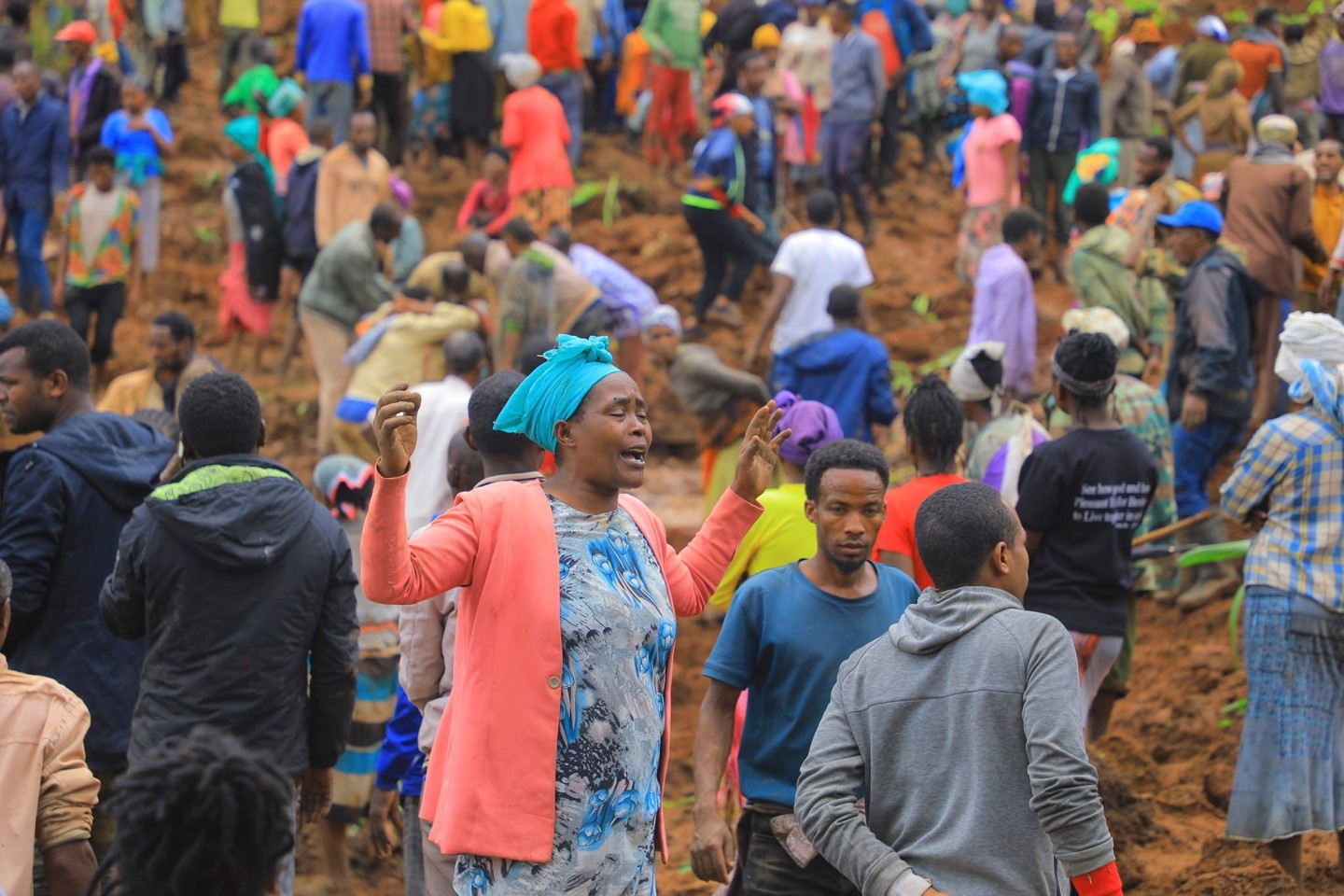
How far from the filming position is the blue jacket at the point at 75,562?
15.5 feet

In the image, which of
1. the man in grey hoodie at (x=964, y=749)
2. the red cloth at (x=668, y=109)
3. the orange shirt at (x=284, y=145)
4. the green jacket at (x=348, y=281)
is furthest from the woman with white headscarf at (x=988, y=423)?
the red cloth at (x=668, y=109)

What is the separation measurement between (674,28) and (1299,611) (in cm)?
982

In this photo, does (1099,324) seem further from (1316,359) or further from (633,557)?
(633,557)

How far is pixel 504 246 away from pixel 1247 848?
6.08 m

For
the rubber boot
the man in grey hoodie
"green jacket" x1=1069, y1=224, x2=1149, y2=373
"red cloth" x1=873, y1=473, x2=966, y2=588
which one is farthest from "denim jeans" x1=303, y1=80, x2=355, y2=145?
the man in grey hoodie

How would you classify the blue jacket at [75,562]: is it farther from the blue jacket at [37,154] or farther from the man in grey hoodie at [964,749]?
the blue jacket at [37,154]

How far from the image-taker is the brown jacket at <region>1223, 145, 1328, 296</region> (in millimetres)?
9234

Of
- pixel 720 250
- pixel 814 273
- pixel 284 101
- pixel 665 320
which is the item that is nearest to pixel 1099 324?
pixel 665 320

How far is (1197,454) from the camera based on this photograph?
8.62 metres

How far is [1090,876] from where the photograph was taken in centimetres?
296

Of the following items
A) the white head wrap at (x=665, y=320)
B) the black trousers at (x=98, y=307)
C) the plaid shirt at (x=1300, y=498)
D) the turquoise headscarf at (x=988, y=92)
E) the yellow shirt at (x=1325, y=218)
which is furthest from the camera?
the turquoise headscarf at (x=988, y=92)

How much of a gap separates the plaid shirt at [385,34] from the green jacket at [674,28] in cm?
228

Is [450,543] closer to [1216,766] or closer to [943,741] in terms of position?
[943,741]

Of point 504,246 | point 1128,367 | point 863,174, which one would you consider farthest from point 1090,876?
point 863,174
